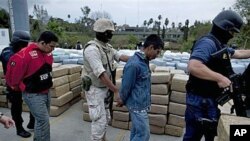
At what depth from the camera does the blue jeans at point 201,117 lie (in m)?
2.35

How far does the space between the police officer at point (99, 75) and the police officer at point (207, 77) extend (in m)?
0.94

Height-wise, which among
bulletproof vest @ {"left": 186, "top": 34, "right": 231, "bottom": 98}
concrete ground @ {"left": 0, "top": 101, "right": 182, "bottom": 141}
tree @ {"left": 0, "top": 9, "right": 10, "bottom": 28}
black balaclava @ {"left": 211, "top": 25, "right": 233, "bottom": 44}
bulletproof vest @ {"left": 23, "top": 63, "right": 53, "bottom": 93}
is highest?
tree @ {"left": 0, "top": 9, "right": 10, "bottom": 28}

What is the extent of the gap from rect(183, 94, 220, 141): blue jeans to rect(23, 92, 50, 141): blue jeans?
1720mm

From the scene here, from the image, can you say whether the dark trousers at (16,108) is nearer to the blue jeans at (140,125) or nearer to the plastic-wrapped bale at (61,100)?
the plastic-wrapped bale at (61,100)

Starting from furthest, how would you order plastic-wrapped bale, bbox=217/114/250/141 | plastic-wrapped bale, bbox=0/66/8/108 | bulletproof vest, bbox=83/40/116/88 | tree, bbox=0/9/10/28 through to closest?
tree, bbox=0/9/10/28 < plastic-wrapped bale, bbox=0/66/8/108 < bulletproof vest, bbox=83/40/116/88 < plastic-wrapped bale, bbox=217/114/250/141

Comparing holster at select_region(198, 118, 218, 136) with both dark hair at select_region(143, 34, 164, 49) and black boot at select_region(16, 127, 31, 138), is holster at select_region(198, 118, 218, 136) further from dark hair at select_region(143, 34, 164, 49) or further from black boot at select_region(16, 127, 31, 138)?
black boot at select_region(16, 127, 31, 138)

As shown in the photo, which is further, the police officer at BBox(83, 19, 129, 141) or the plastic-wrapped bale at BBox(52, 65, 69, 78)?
the plastic-wrapped bale at BBox(52, 65, 69, 78)

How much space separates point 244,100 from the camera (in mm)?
2262

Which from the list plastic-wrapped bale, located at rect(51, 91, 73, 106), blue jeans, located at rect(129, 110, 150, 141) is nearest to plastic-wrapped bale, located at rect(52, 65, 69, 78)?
plastic-wrapped bale, located at rect(51, 91, 73, 106)

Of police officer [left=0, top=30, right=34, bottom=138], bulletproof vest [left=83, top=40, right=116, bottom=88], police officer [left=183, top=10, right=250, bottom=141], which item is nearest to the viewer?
police officer [left=183, top=10, right=250, bottom=141]

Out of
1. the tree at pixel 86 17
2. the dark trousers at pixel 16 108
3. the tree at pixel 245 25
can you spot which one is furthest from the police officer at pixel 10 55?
the tree at pixel 86 17

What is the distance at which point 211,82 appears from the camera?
92.0 inches

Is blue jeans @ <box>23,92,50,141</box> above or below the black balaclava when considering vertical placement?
below

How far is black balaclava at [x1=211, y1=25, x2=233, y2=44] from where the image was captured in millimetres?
2300
